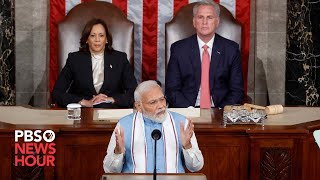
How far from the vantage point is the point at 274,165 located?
525cm

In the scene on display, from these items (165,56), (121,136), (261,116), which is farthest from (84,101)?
(121,136)

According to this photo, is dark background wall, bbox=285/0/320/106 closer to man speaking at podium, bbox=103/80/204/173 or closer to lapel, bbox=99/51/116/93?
lapel, bbox=99/51/116/93

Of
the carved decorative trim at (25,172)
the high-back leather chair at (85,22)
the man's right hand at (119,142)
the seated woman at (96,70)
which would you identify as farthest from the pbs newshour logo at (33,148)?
the high-back leather chair at (85,22)

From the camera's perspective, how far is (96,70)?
683 centimetres

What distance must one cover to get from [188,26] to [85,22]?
2.91 ft

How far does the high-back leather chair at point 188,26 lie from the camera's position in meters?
7.03

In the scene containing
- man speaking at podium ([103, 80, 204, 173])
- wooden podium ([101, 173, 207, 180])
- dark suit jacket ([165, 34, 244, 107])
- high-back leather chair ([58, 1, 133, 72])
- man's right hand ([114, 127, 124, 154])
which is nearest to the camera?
wooden podium ([101, 173, 207, 180])

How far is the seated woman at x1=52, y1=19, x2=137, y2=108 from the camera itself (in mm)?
6707

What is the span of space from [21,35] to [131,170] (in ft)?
10.1

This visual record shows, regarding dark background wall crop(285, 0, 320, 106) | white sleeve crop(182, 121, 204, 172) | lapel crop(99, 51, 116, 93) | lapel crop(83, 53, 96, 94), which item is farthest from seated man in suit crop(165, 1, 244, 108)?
white sleeve crop(182, 121, 204, 172)

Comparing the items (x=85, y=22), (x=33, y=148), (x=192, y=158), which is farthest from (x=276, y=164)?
(x=85, y=22)

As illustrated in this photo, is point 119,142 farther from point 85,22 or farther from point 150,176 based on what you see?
point 85,22

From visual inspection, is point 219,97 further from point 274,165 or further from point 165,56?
Result: point 274,165

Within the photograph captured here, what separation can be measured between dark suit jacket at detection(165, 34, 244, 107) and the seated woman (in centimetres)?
36
